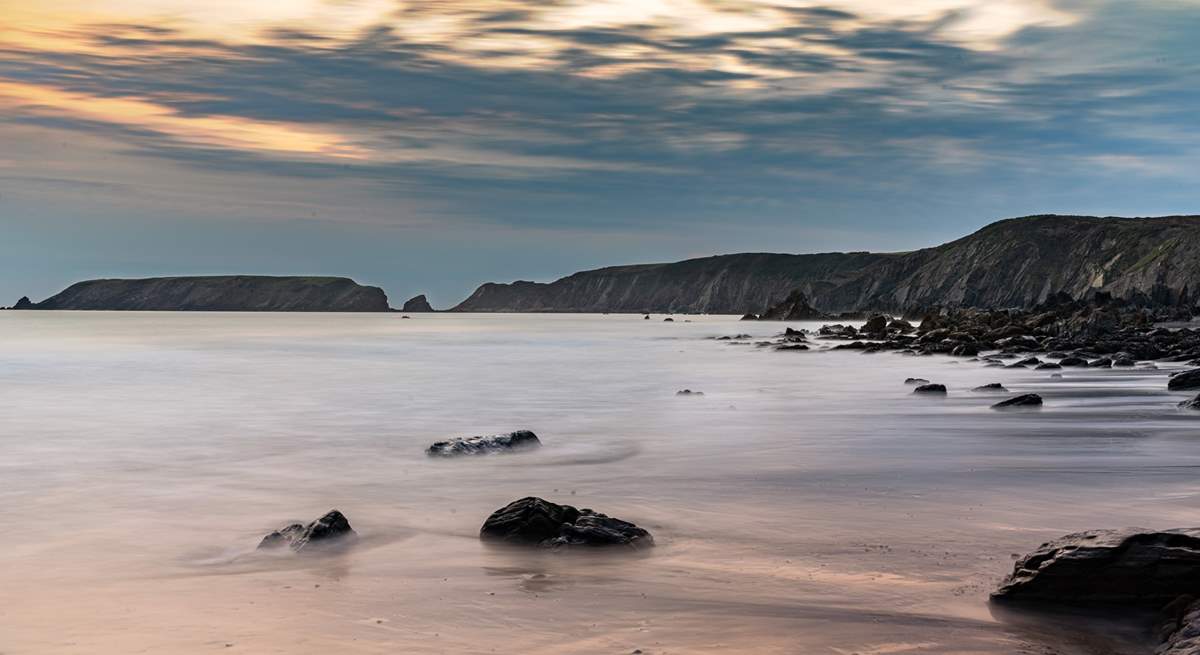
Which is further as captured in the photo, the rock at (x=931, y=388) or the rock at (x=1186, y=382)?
the rock at (x=931, y=388)

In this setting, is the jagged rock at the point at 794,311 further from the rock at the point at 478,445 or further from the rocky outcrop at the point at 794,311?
the rock at the point at 478,445

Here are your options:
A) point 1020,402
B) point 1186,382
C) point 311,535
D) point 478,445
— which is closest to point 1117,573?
point 311,535

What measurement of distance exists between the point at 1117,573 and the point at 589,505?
16.5 ft

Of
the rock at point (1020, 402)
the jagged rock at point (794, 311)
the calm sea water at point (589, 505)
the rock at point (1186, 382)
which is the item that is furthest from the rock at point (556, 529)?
the jagged rock at point (794, 311)

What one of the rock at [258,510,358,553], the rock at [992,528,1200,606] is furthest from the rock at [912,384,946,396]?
the rock at [258,510,358,553]

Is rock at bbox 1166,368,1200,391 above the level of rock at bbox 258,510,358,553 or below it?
above

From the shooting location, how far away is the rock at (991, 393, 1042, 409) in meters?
18.7

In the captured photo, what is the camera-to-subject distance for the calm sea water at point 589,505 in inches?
223

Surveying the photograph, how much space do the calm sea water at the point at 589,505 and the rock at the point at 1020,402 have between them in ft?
0.79

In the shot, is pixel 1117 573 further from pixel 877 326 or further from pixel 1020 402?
pixel 877 326

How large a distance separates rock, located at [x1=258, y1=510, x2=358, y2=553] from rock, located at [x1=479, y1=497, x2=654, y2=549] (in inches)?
44.0

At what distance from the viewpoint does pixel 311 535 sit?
25.9ft

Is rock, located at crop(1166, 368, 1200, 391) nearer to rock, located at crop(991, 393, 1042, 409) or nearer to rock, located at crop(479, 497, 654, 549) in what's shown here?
rock, located at crop(991, 393, 1042, 409)

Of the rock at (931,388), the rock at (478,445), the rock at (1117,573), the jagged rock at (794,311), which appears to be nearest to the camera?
the rock at (1117,573)
